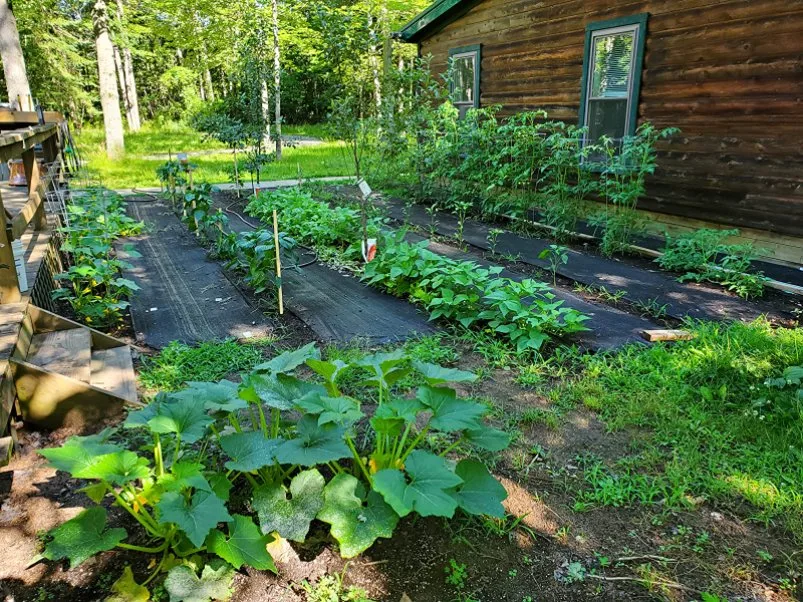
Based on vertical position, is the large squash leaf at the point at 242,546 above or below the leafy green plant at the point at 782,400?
above

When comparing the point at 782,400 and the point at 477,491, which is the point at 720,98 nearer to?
the point at 782,400

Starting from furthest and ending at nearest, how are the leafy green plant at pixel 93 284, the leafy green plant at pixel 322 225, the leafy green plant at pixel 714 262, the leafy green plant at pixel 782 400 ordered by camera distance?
the leafy green plant at pixel 322 225, the leafy green plant at pixel 714 262, the leafy green plant at pixel 93 284, the leafy green plant at pixel 782 400

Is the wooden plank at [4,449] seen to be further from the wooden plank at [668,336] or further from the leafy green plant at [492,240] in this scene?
the leafy green plant at [492,240]

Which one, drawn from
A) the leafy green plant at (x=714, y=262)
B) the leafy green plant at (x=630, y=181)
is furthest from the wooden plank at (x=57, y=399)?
the leafy green plant at (x=630, y=181)

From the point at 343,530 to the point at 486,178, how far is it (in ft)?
23.6

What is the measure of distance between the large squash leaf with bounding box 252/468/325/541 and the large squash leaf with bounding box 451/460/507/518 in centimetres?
50

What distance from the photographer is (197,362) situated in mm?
3826

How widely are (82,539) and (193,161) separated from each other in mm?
15015

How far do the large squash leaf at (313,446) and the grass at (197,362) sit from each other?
5.09ft

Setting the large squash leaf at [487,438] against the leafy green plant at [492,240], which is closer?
the large squash leaf at [487,438]

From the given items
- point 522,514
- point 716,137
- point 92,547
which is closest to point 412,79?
point 716,137

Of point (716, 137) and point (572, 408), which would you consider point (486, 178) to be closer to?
point (716, 137)

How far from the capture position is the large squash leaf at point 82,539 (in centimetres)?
183

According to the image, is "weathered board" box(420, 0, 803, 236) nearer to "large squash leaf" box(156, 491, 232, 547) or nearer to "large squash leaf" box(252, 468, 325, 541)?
"large squash leaf" box(252, 468, 325, 541)
